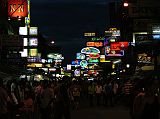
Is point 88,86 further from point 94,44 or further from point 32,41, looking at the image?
point 94,44

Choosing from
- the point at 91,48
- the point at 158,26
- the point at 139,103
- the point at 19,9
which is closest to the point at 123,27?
the point at 91,48

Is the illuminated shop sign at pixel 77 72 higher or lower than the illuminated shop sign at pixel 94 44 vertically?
lower

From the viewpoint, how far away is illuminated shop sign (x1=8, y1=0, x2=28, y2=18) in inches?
1167

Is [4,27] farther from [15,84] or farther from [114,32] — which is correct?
[114,32]

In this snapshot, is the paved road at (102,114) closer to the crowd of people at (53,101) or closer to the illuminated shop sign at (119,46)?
the crowd of people at (53,101)

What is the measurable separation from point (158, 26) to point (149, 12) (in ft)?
33.0

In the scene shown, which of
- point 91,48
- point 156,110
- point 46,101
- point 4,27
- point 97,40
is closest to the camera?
point 156,110

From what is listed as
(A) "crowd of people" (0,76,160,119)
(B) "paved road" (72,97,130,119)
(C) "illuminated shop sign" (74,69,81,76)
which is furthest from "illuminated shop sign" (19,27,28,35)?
(C) "illuminated shop sign" (74,69,81,76)

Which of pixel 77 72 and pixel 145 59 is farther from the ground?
pixel 145 59

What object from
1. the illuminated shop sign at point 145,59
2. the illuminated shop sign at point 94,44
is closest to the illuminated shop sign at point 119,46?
the illuminated shop sign at point 145,59

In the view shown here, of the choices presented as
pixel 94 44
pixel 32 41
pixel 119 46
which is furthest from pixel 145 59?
pixel 94 44

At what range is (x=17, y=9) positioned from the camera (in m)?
29.9

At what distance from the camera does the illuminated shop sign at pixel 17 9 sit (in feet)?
97.2

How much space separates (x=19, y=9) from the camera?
30.0 metres
